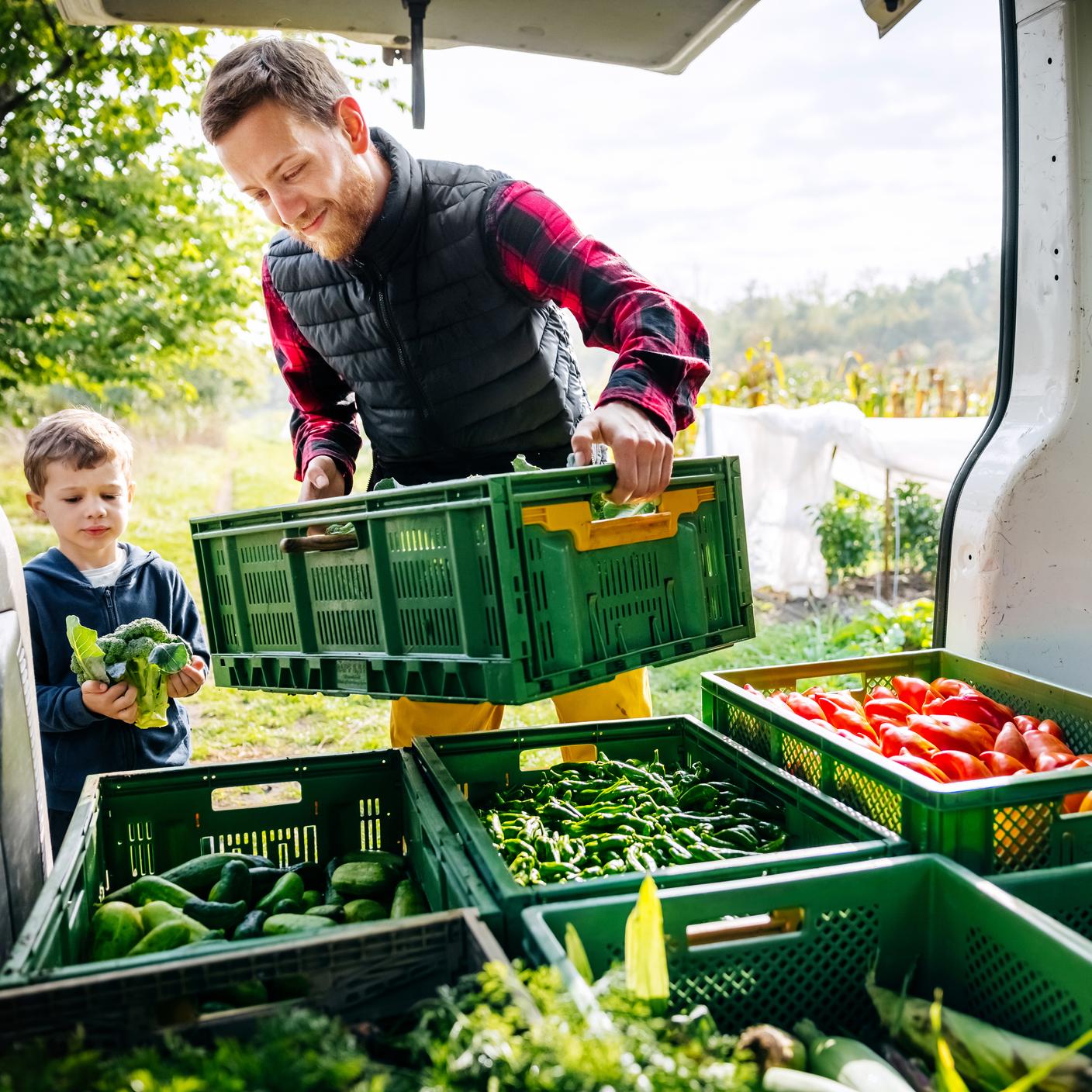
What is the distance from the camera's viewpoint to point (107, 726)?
3.19 metres

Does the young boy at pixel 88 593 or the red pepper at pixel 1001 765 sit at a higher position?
the young boy at pixel 88 593

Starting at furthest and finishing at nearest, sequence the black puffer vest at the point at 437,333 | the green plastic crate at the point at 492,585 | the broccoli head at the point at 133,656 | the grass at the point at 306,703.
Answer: the grass at the point at 306,703
the black puffer vest at the point at 437,333
the broccoli head at the point at 133,656
the green plastic crate at the point at 492,585

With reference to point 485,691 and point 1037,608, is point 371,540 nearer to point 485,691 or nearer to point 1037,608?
point 485,691

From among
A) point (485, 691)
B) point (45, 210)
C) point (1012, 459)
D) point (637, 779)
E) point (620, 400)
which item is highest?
point (45, 210)

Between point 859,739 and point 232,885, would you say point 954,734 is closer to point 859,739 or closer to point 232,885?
point 859,739

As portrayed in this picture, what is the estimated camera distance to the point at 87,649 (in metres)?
2.87

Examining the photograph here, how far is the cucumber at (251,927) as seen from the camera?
2.08 m

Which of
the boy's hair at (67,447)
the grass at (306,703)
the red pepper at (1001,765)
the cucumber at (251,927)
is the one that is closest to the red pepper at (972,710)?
the red pepper at (1001,765)

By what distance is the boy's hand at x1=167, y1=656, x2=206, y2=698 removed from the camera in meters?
3.07

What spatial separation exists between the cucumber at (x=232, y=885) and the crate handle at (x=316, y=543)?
76cm

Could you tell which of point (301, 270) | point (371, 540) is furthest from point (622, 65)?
point (371, 540)

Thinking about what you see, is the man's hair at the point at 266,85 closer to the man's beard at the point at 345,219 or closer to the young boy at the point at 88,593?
the man's beard at the point at 345,219

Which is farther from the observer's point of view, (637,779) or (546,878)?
(637,779)

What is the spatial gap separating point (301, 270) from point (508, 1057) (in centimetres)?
264
